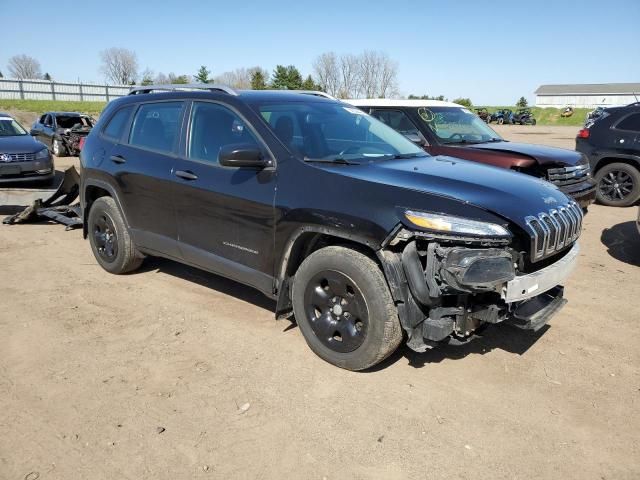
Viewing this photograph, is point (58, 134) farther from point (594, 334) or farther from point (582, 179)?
point (594, 334)

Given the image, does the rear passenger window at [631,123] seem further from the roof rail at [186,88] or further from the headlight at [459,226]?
the roof rail at [186,88]

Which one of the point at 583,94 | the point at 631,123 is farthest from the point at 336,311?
the point at 583,94

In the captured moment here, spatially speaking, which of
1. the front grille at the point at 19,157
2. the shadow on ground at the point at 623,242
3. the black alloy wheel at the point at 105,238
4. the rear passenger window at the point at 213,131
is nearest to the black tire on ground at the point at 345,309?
the rear passenger window at the point at 213,131

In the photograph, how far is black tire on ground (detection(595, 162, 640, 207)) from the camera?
30.0 feet

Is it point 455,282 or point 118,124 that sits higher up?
point 118,124

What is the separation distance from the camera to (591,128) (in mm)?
9648

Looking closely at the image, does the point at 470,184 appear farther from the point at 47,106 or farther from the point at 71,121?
the point at 47,106

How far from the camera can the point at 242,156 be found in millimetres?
3648

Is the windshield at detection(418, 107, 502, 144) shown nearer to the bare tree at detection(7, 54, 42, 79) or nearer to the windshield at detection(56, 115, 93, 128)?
the windshield at detection(56, 115, 93, 128)

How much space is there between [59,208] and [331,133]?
219 inches

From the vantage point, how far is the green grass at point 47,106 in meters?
36.5

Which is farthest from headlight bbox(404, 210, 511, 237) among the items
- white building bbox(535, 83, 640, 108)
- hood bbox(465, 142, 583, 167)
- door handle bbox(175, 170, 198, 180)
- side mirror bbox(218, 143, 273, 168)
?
white building bbox(535, 83, 640, 108)

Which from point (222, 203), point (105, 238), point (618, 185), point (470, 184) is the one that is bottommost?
point (105, 238)

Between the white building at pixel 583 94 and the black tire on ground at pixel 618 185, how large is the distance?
98702mm
